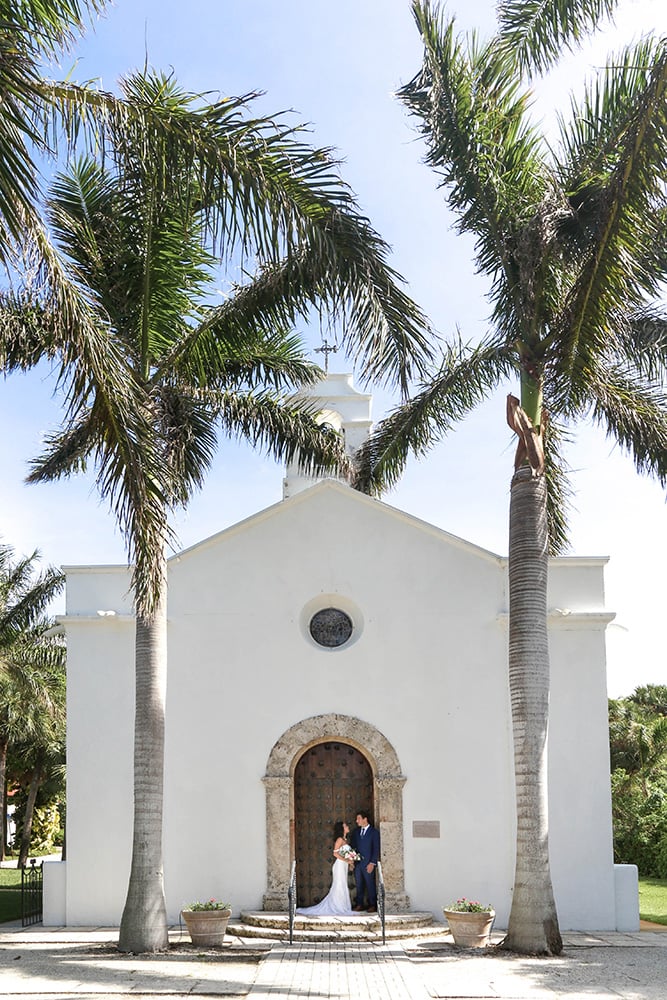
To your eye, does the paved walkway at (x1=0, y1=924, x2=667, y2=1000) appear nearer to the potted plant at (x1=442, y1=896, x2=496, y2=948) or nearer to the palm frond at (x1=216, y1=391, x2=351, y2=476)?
the potted plant at (x1=442, y1=896, x2=496, y2=948)

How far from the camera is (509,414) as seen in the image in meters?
13.4

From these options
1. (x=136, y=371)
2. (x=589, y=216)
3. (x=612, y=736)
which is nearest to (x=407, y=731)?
(x=136, y=371)

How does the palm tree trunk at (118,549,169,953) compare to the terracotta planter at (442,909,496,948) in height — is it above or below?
above

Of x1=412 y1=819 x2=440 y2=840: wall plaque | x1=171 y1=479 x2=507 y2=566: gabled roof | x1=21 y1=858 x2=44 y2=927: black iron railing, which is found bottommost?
x1=21 y1=858 x2=44 y2=927: black iron railing

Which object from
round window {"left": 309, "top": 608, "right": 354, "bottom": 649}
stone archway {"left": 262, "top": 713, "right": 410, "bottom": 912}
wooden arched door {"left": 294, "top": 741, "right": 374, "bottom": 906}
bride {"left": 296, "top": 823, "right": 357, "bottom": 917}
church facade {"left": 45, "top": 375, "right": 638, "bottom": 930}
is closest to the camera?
bride {"left": 296, "top": 823, "right": 357, "bottom": 917}

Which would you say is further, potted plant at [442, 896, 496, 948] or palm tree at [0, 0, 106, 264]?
potted plant at [442, 896, 496, 948]

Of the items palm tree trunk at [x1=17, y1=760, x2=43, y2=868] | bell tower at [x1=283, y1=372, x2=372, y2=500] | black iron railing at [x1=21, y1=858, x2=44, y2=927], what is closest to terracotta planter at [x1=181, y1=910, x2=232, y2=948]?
black iron railing at [x1=21, y1=858, x2=44, y2=927]

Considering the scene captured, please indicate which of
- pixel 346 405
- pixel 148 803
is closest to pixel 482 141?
pixel 148 803

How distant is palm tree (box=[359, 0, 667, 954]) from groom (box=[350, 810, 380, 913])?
319 cm

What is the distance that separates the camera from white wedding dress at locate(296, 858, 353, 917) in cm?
1498

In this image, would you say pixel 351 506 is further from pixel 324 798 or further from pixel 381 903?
pixel 381 903

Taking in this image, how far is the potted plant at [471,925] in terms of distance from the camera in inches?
527

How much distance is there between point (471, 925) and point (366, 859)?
242 cm

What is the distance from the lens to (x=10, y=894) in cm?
2395
